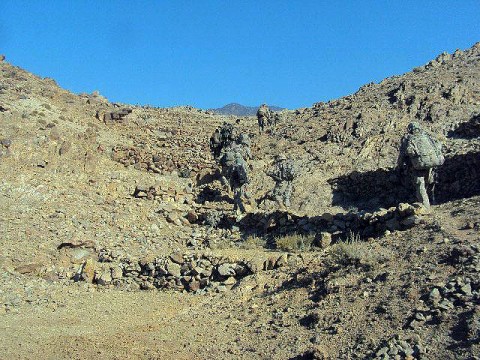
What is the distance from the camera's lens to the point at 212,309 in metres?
9.88

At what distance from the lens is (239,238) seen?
15.4 metres

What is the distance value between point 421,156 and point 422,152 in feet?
0.34

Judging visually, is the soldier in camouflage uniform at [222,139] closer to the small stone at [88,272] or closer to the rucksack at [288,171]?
the rucksack at [288,171]

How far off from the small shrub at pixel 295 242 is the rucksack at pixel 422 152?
3.28 m

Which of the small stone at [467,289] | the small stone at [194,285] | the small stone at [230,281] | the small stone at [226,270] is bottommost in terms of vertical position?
the small stone at [194,285]

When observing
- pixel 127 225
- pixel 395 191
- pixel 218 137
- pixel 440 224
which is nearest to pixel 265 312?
pixel 440 224

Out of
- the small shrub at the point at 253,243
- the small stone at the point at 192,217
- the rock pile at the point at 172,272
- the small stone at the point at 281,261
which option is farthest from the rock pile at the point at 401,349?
the small stone at the point at 192,217

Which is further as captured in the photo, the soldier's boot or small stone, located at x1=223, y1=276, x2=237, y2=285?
the soldier's boot

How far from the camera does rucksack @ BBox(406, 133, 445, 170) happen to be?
42.6 feet

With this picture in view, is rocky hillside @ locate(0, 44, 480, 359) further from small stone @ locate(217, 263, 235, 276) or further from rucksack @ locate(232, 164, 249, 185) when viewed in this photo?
rucksack @ locate(232, 164, 249, 185)

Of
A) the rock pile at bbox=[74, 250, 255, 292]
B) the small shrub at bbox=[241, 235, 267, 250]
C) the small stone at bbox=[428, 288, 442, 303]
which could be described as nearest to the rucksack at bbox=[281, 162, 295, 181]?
the small shrub at bbox=[241, 235, 267, 250]

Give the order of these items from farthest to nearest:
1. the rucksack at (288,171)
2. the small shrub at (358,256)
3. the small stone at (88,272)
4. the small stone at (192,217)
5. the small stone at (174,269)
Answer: the rucksack at (288,171)
the small stone at (192,217)
the small stone at (88,272)
the small stone at (174,269)
the small shrub at (358,256)

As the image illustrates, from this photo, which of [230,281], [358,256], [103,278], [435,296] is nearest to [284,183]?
[230,281]

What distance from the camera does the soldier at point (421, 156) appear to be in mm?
12992
